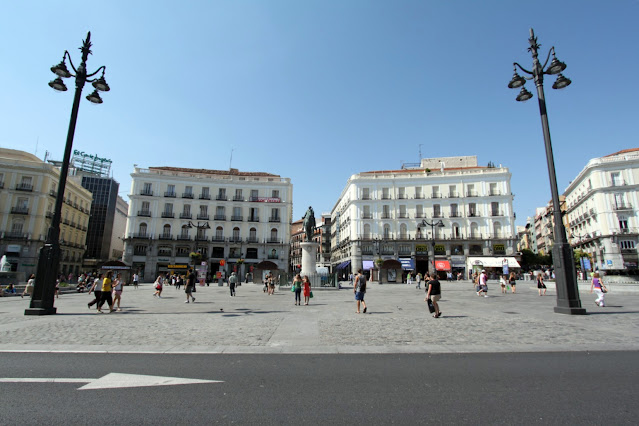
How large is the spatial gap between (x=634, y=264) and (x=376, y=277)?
32.5 metres

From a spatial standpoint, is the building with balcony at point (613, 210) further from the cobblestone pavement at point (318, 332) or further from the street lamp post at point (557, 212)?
the cobblestone pavement at point (318, 332)

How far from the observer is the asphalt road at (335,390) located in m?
3.34

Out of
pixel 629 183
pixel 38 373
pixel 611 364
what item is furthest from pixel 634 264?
pixel 38 373

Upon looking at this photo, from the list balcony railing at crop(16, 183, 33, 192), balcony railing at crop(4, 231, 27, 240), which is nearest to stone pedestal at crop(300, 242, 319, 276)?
balcony railing at crop(4, 231, 27, 240)

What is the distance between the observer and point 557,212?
436 inches

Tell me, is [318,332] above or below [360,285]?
below

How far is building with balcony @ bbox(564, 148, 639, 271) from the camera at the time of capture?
139ft

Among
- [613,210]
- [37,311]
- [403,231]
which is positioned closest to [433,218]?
[403,231]

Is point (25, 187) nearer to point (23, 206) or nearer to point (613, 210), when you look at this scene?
point (23, 206)

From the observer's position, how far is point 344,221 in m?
58.7

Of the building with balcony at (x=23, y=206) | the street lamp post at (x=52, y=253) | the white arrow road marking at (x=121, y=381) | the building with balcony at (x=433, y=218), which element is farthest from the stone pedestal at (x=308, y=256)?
the building with balcony at (x=23, y=206)

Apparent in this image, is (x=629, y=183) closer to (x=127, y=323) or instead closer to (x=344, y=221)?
(x=344, y=221)

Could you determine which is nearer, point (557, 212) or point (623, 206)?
point (557, 212)

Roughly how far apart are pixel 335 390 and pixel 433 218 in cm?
4837
